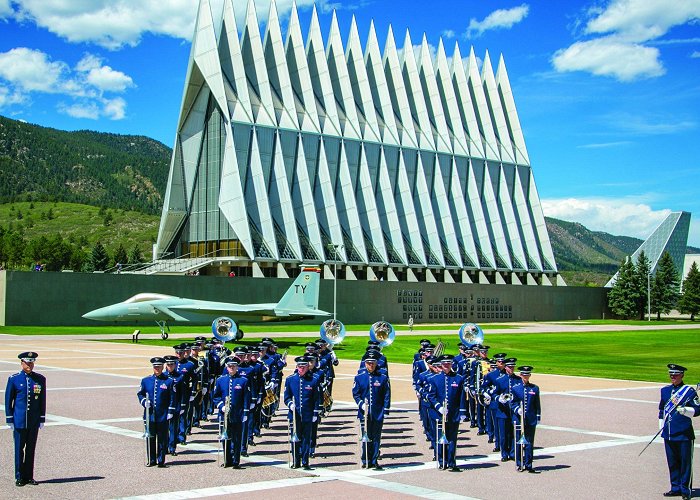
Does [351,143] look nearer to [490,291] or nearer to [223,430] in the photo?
[490,291]

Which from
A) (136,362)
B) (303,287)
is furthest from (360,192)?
(136,362)

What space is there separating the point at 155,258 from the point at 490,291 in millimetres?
38354

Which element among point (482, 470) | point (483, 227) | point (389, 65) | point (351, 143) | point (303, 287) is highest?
point (389, 65)

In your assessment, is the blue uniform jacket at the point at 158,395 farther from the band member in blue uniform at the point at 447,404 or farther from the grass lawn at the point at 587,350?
the grass lawn at the point at 587,350

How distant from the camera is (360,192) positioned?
85.4m

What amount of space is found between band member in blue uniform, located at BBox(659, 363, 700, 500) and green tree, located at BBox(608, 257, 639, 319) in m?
94.4

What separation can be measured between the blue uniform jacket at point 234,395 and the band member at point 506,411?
15.2ft

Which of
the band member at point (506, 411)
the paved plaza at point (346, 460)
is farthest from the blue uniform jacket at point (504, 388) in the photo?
the paved plaza at point (346, 460)

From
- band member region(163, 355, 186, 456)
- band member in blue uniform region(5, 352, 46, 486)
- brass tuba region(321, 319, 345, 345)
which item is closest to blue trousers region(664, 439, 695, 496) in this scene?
band member region(163, 355, 186, 456)

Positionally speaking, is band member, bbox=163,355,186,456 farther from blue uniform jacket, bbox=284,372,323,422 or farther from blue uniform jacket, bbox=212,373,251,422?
blue uniform jacket, bbox=284,372,323,422

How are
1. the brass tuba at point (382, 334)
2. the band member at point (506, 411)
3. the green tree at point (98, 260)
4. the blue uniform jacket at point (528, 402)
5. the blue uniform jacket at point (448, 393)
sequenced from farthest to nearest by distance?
the green tree at point (98, 260) → the brass tuba at point (382, 334) → the band member at point (506, 411) → the blue uniform jacket at point (448, 393) → the blue uniform jacket at point (528, 402)

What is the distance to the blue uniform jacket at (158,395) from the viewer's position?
12.9 meters

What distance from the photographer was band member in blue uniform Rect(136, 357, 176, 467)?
41.2ft

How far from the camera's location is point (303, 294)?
5234 cm
